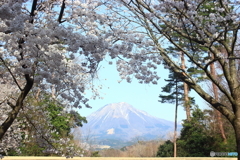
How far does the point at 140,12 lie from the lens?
5.98 metres

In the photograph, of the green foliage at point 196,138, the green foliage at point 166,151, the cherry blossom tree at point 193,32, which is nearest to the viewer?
the cherry blossom tree at point 193,32

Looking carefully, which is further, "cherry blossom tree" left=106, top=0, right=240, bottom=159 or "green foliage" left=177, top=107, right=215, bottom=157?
"green foliage" left=177, top=107, right=215, bottom=157

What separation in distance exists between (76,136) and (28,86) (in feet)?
54.1

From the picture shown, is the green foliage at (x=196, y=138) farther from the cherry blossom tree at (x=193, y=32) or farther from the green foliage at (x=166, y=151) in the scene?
the cherry blossom tree at (x=193, y=32)

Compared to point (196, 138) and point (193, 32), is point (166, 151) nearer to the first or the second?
point (196, 138)

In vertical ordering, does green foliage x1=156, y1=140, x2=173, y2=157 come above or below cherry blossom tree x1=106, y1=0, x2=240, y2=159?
below

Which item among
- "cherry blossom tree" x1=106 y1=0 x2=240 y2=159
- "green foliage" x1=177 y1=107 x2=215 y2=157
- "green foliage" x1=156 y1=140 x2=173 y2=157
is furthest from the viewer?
"green foliage" x1=156 y1=140 x2=173 y2=157

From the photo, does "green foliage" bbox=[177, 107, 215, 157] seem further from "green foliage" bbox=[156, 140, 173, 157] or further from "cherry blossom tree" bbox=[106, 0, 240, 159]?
"cherry blossom tree" bbox=[106, 0, 240, 159]

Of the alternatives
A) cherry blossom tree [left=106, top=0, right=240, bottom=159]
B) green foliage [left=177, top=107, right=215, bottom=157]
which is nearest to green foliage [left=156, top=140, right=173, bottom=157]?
green foliage [left=177, top=107, right=215, bottom=157]

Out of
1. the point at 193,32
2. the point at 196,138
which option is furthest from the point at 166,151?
the point at 193,32

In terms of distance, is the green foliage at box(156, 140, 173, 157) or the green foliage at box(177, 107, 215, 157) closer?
the green foliage at box(177, 107, 215, 157)

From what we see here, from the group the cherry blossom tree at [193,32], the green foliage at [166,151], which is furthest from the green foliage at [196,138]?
the cherry blossom tree at [193,32]

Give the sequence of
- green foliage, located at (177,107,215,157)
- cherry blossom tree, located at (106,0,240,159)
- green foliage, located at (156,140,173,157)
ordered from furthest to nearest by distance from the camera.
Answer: green foliage, located at (156,140,173,157) → green foliage, located at (177,107,215,157) → cherry blossom tree, located at (106,0,240,159)

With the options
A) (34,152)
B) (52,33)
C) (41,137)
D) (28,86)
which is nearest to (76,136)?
(34,152)
